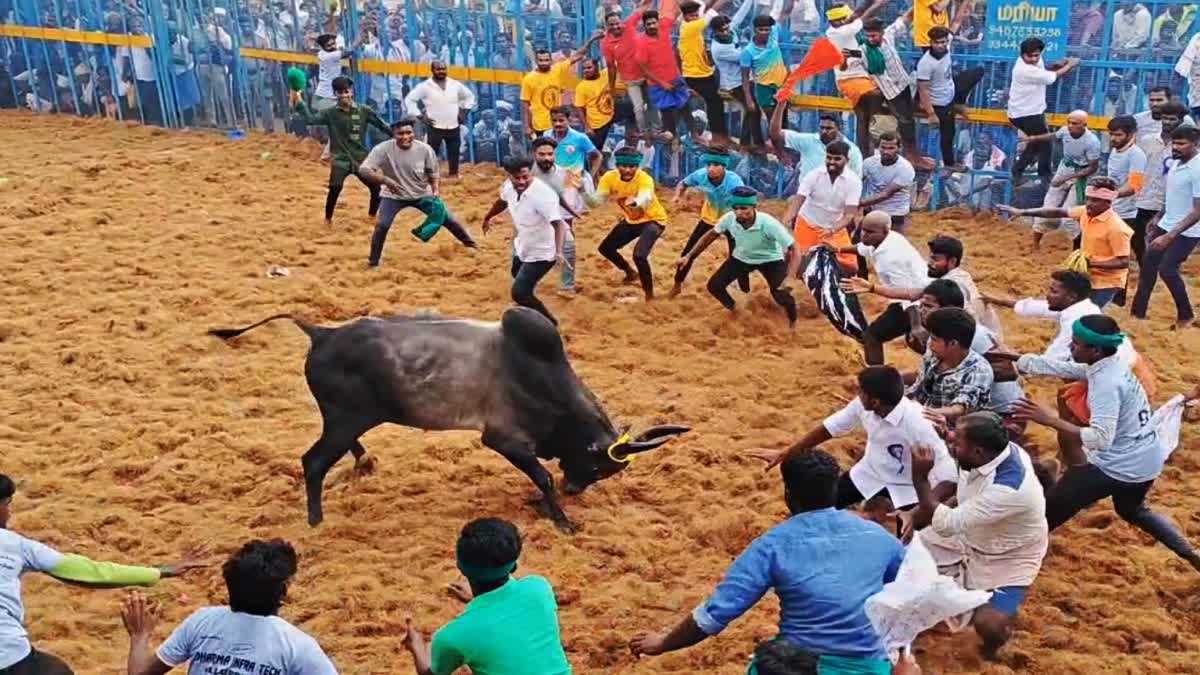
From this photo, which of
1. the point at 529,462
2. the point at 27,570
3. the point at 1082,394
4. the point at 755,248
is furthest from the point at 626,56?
the point at 27,570

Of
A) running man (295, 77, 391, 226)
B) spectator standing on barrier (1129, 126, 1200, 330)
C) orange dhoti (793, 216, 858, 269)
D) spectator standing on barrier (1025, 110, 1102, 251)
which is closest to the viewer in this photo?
spectator standing on barrier (1129, 126, 1200, 330)

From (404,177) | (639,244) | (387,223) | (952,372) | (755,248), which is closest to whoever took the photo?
(952,372)

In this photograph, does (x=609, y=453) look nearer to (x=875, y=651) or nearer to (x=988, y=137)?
(x=875, y=651)

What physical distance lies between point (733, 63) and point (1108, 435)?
9033mm

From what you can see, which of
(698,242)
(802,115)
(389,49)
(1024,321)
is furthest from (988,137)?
(389,49)

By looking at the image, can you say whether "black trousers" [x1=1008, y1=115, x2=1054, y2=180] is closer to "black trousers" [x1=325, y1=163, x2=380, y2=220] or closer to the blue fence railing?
the blue fence railing

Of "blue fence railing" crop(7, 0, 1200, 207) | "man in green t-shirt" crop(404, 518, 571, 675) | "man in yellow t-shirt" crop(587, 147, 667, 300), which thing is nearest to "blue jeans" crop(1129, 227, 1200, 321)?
"blue fence railing" crop(7, 0, 1200, 207)

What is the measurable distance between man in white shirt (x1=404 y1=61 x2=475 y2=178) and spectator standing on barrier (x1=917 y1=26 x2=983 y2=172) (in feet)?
18.1

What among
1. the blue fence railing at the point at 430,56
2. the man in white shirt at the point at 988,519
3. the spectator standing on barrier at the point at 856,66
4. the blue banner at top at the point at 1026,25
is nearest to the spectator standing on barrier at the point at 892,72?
the spectator standing on barrier at the point at 856,66

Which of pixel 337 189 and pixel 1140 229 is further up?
pixel 337 189

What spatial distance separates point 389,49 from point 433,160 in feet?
16.9

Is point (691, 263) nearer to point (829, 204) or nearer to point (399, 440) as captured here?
point (829, 204)

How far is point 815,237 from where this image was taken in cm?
1098

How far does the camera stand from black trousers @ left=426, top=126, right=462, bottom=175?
52.8 ft
